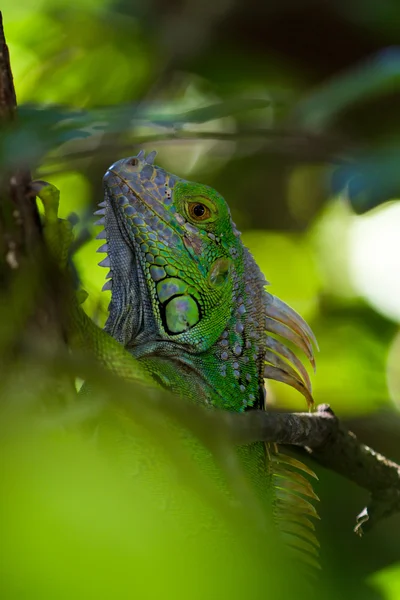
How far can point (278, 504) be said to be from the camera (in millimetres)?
2764

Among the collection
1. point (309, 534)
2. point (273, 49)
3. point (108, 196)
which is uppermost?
point (273, 49)

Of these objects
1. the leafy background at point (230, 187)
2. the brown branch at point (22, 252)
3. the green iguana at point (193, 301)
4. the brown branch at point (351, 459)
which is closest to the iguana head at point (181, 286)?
the green iguana at point (193, 301)

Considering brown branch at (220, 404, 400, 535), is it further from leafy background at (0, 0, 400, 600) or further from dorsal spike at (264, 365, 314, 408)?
dorsal spike at (264, 365, 314, 408)

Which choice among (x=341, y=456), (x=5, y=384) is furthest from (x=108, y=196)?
(x=5, y=384)

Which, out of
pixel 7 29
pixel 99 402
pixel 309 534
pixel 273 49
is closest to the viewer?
pixel 99 402

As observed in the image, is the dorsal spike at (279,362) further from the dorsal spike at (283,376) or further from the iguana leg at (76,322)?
the iguana leg at (76,322)

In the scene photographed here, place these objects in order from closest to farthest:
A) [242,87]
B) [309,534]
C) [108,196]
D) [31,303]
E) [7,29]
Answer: [31,303], [309,534], [108,196], [7,29], [242,87]

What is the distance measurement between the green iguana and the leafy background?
0.53 feet

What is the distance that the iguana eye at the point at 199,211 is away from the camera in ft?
10.1

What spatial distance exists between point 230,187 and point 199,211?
2482 millimetres

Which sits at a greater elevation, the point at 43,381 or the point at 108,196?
the point at 108,196

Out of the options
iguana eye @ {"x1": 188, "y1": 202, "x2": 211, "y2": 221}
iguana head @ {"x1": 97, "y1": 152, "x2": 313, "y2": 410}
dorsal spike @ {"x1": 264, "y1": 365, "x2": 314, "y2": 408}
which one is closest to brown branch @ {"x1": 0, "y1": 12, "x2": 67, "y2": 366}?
iguana head @ {"x1": 97, "y1": 152, "x2": 313, "y2": 410}

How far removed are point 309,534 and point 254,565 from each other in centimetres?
214

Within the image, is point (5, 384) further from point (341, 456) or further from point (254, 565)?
point (341, 456)
